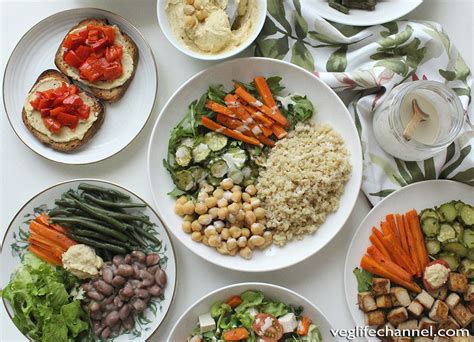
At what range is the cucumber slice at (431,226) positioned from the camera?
2.78 metres

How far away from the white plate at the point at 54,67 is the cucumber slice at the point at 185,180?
322 mm

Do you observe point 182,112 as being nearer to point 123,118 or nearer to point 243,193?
point 123,118

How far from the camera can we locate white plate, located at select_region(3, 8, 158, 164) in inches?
115

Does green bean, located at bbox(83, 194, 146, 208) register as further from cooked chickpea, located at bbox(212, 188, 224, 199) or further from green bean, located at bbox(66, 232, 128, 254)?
cooked chickpea, located at bbox(212, 188, 224, 199)

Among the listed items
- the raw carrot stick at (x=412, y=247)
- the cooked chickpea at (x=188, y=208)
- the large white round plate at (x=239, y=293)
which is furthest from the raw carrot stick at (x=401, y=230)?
the cooked chickpea at (x=188, y=208)

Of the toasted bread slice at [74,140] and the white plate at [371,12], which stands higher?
the white plate at [371,12]

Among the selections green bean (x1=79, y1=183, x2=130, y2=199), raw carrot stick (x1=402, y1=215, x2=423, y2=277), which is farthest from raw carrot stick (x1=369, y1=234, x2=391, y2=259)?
green bean (x1=79, y1=183, x2=130, y2=199)

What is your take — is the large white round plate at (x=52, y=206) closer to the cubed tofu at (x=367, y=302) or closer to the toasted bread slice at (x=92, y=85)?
the toasted bread slice at (x=92, y=85)

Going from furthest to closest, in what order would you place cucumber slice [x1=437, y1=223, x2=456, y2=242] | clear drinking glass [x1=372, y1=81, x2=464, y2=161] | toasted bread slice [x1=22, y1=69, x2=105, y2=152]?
toasted bread slice [x1=22, y1=69, x2=105, y2=152] < cucumber slice [x1=437, y1=223, x2=456, y2=242] < clear drinking glass [x1=372, y1=81, x2=464, y2=161]

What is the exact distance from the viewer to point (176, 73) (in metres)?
3.00

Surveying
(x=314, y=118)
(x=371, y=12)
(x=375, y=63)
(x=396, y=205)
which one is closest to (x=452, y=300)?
(x=396, y=205)

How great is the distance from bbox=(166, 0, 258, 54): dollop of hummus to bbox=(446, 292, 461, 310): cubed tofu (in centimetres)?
159

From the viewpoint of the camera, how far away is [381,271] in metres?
2.79

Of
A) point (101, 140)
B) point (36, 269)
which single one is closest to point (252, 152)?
point (101, 140)
